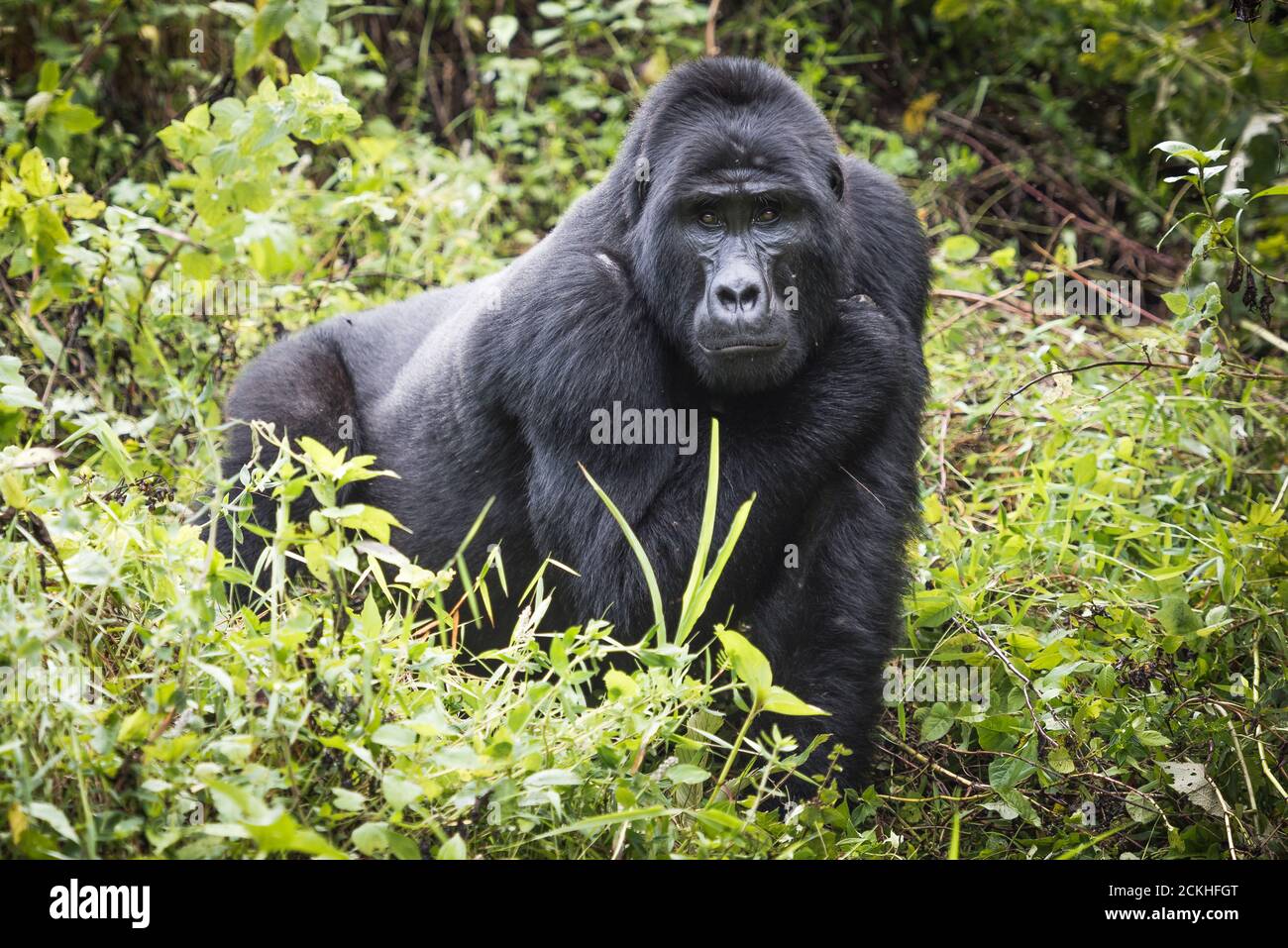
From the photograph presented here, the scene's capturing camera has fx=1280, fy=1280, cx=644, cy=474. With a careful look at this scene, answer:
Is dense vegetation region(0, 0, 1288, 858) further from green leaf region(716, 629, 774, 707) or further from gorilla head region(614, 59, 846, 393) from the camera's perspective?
gorilla head region(614, 59, 846, 393)

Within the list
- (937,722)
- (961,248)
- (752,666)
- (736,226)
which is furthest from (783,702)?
(961,248)

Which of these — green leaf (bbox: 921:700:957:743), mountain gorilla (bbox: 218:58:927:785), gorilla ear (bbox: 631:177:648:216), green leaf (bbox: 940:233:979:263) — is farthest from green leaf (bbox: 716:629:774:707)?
green leaf (bbox: 940:233:979:263)

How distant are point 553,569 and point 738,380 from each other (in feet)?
3.16

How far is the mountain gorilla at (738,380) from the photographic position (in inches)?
147

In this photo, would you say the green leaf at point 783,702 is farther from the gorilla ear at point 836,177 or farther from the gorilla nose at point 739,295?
the gorilla ear at point 836,177

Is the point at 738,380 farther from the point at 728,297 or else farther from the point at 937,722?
the point at 937,722

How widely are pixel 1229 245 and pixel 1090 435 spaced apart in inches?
58.6

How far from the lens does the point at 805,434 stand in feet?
12.4

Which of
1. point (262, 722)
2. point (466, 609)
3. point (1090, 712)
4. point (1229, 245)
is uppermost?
point (1229, 245)

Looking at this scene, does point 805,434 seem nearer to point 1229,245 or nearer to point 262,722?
point 1229,245

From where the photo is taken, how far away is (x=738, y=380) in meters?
3.74

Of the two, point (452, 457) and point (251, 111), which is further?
point (452, 457)

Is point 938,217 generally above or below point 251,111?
below

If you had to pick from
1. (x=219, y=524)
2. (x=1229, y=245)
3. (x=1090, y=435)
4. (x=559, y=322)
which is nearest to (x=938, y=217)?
(x=1090, y=435)
